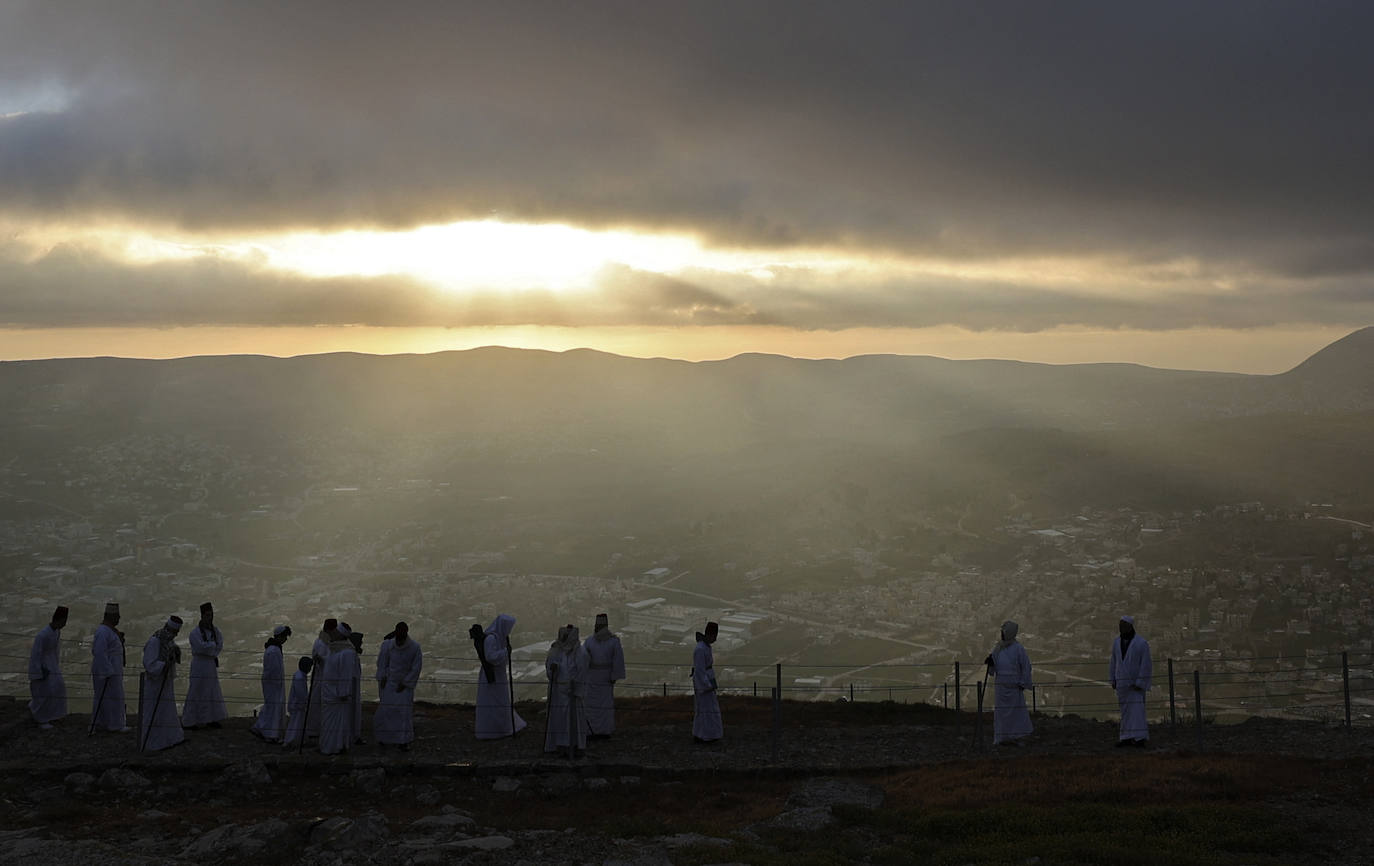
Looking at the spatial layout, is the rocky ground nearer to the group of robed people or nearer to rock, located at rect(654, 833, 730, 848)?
rock, located at rect(654, 833, 730, 848)

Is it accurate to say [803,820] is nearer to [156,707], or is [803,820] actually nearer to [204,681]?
[156,707]

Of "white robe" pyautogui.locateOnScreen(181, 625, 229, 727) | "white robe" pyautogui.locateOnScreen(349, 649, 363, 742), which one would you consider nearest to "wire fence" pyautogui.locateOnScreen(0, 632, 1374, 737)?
"white robe" pyautogui.locateOnScreen(181, 625, 229, 727)

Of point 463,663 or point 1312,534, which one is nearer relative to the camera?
point 463,663

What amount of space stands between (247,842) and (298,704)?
7937 mm

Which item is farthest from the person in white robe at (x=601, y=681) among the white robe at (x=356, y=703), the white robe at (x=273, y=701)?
the white robe at (x=273, y=701)

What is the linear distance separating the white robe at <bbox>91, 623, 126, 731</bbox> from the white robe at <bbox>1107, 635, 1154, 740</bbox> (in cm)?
2225

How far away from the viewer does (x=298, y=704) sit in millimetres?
22516

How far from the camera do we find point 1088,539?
132 meters

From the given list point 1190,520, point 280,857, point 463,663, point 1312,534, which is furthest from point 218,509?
point 280,857

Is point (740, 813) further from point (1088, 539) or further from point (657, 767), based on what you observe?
point (1088, 539)

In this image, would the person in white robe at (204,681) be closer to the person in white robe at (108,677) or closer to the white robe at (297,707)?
the person in white robe at (108,677)

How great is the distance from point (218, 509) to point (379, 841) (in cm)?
17609

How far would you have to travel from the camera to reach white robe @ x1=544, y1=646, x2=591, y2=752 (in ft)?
69.8

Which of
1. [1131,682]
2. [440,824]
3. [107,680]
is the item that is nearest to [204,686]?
[107,680]
